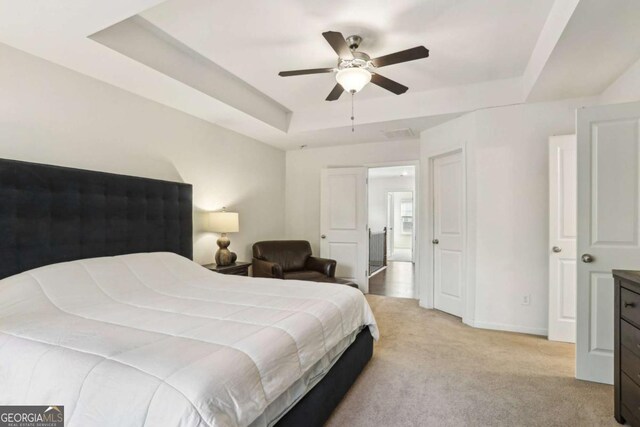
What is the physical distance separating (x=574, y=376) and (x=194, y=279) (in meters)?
3.05

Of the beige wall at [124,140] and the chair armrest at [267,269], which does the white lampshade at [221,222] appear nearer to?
the beige wall at [124,140]

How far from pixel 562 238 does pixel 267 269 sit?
320 centimetres

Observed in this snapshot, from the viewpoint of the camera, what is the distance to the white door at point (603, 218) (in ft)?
7.26

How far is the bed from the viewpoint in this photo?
1101mm

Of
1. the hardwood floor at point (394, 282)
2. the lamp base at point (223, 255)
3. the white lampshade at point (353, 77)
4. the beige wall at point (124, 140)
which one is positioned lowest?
the hardwood floor at point (394, 282)

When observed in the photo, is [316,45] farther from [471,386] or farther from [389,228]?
[389,228]

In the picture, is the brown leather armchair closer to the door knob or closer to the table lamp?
the table lamp

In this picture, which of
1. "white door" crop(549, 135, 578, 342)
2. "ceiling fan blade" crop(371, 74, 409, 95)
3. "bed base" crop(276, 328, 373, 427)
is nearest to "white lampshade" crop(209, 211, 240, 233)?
"bed base" crop(276, 328, 373, 427)

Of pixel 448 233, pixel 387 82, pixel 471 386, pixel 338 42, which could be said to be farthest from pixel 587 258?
pixel 338 42

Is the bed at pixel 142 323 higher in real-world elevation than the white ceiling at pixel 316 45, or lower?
lower

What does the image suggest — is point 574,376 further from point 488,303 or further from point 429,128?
point 429,128

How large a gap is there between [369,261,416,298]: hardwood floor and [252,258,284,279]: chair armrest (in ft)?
6.50

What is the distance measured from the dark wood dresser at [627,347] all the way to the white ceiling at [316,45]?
1.59 meters

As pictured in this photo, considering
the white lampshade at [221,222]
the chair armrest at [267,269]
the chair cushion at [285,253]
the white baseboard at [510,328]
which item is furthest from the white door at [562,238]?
the white lampshade at [221,222]
